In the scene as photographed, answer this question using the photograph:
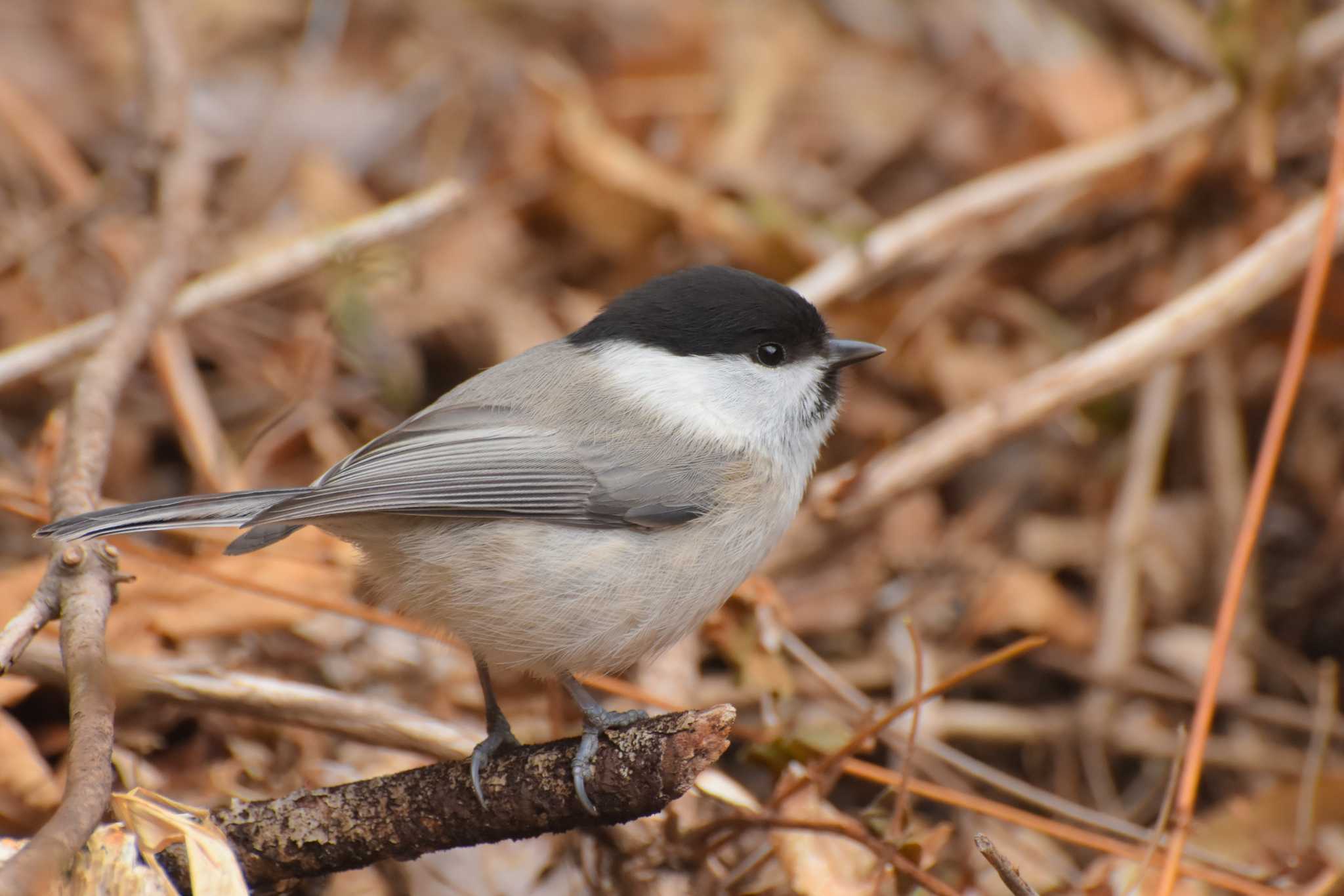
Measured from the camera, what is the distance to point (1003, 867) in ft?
5.08

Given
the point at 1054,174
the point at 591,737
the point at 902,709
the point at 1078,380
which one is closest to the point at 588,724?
the point at 591,737

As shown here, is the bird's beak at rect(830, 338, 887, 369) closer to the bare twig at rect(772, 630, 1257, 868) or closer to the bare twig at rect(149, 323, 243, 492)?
the bare twig at rect(772, 630, 1257, 868)

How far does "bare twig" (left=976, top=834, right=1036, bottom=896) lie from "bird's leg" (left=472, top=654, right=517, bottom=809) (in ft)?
2.13

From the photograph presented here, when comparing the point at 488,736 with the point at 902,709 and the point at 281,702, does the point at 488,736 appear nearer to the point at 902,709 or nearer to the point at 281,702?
the point at 281,702

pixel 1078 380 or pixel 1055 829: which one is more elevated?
pixel 1078 380

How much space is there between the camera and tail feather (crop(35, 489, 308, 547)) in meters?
1.60

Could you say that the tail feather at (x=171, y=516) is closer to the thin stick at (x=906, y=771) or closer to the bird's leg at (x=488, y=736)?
the bird's leg at (x=488, y=736)

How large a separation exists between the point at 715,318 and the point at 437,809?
91 centimetres

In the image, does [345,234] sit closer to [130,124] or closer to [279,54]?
[130,124]

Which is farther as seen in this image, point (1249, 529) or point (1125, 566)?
point (1125, 566)

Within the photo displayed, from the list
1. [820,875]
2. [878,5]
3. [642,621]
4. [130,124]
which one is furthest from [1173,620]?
[130,124]

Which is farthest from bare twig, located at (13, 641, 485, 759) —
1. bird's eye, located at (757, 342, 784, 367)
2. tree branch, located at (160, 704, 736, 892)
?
bird's eye, located at (757, 342, 784, 367)

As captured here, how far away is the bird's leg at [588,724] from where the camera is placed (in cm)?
156

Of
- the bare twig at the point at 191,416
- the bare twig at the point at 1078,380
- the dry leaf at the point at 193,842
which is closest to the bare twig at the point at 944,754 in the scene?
the bare twig at the point at 1078,380
